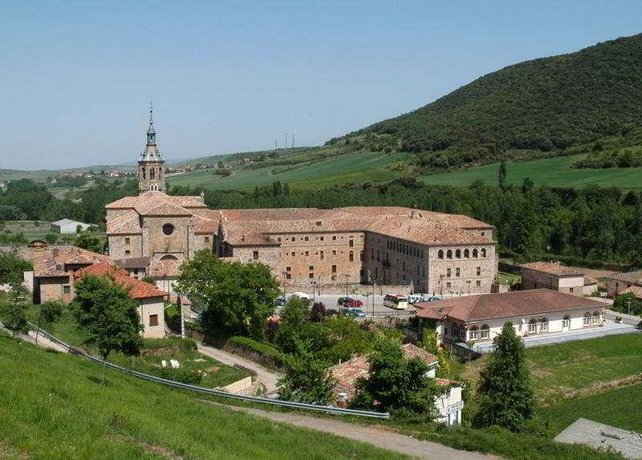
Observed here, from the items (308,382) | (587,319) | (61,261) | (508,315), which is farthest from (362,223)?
(308,382)

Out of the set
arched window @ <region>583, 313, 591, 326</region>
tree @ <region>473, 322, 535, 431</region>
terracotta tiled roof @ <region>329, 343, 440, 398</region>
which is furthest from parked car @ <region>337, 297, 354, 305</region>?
tree @ <region>473, 322, 535, 431</region>

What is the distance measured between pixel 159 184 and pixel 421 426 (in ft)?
202

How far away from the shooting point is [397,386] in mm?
20047

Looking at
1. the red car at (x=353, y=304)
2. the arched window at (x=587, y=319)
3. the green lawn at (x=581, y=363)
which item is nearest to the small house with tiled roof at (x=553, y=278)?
the arched window at (x=587, y=319)

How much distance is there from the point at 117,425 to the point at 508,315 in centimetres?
3454

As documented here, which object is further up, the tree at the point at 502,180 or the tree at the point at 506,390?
the tree at the point at 502,180

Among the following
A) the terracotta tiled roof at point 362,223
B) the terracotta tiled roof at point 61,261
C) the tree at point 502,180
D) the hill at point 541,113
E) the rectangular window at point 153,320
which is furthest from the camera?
the hill at point 541,113

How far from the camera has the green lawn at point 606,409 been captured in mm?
29933

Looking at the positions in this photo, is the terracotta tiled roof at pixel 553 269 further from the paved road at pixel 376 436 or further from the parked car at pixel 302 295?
the paved road at pixel 376 436

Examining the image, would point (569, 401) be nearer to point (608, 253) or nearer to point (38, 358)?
point (38, 358)

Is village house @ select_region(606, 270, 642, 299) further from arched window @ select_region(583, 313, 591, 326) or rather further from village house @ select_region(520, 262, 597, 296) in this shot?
arched window @ select_region(583, 313, 591, 326)

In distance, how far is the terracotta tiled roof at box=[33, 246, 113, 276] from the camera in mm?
44219

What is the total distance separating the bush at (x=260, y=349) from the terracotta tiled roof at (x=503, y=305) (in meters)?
11.7

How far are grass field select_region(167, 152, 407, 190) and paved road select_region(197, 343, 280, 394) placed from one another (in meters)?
84.6
